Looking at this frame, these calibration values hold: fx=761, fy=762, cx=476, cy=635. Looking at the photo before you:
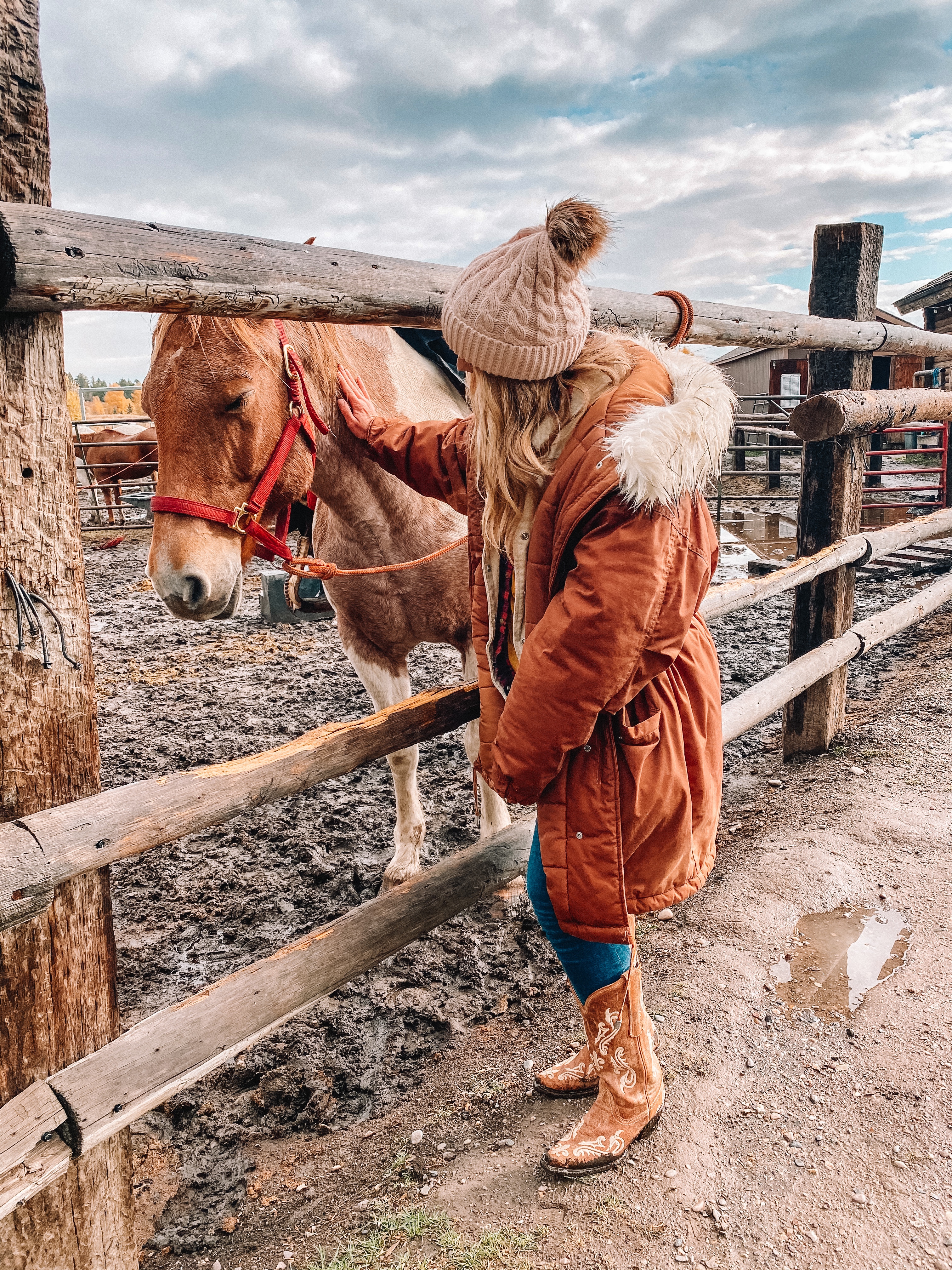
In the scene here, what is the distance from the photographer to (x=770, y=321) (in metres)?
3.20

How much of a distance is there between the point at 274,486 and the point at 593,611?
1.16m

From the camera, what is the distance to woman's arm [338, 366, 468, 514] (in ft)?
6.81

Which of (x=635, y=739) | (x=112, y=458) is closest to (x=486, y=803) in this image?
(x=635, y=739)

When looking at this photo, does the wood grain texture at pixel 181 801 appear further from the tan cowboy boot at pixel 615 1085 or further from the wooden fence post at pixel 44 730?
the tan cowboy boot at pixel 615 1085

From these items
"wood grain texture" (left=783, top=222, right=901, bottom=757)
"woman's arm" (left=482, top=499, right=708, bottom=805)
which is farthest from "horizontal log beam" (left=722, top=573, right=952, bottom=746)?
"woman's arm" (left=482, top=499, right=708, bottom=805)

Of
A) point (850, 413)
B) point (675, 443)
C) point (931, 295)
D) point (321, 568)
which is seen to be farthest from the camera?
point (931, 295)

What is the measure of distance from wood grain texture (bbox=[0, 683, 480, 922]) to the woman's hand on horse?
2.74ft

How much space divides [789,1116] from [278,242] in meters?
2.40

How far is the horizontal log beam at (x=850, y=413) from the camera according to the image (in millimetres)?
3504

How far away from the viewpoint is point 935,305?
15.5 m

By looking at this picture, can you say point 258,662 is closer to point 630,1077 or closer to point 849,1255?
point 630,1077

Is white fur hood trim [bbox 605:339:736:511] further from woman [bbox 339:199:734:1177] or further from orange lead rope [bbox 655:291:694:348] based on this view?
orange lead rope [bbox 655:291:694:348]

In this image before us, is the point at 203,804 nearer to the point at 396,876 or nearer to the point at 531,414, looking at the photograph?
the point at 531,414

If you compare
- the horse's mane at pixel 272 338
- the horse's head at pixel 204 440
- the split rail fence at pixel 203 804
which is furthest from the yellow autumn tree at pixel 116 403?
the split rail fence at pixel 203 804
